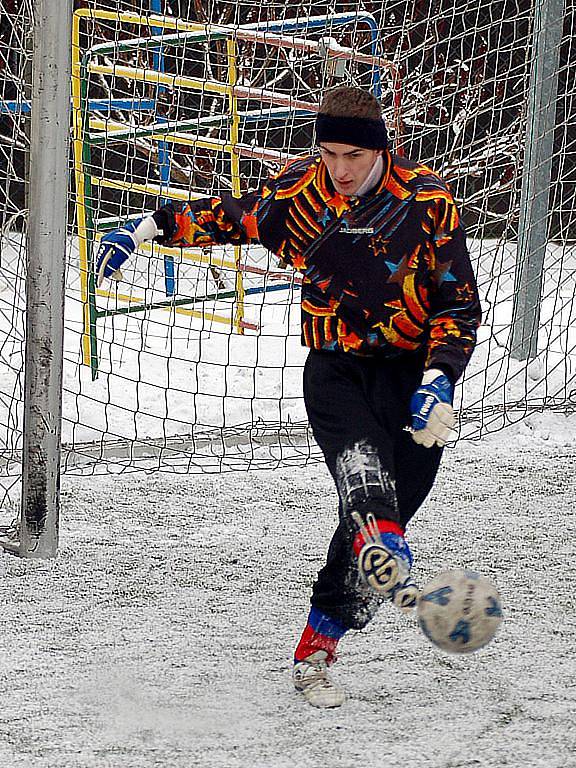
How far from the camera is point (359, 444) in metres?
2.60

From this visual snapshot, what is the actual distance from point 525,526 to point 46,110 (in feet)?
7.17

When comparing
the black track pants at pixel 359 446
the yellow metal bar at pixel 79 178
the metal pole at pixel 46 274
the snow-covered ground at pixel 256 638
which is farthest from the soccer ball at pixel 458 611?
the yellow metal bar at pixel 79 178

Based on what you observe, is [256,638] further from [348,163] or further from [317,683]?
[348,163]

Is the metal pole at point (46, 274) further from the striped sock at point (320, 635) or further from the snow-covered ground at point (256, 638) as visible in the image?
the striped sock at point (320, 635)

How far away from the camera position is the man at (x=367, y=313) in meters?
2.54

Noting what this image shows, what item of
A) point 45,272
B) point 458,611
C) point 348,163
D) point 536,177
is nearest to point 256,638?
point 458,611

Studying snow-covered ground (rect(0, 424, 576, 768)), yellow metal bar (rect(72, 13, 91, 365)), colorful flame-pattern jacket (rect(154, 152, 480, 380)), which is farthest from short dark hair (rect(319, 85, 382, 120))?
Result: yellow metal bar (rect(72, 13, 91, 365))

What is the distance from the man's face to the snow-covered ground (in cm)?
125

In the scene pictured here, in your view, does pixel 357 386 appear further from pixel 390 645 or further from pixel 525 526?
pixel 525 526

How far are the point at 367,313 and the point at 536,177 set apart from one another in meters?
3.48

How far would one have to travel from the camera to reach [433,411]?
2424 mm

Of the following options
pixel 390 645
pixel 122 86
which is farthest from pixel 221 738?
pixel 122 86

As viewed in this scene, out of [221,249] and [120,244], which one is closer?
[120,244]

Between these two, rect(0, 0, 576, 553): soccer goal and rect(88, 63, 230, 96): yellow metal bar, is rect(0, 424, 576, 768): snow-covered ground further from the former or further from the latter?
rect(88, 63, 230, 96): yellow metal bar
